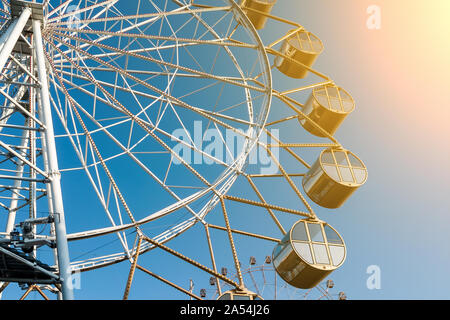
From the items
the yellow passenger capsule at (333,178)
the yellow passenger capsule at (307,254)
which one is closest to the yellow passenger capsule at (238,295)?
the yellow passenger capsule at (307,254)

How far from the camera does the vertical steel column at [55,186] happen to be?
8.98m

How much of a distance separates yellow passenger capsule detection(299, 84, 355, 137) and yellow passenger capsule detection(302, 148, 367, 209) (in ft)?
6.81

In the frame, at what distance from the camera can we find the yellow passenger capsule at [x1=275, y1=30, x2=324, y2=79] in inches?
791

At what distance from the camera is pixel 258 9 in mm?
20969

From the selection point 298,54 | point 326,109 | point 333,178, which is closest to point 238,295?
point 333,178

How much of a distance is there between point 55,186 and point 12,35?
4083 mm

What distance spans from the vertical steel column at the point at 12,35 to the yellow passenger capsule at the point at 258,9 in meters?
10.5

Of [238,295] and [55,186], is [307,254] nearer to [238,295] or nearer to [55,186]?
[238,295]

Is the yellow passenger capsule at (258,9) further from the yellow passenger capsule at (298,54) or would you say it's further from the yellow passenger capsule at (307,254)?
the yellow passenger capsule at (307,254)

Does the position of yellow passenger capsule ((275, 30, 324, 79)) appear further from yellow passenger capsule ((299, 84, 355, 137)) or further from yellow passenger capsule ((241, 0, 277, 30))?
yellow passenger capsule ((299, 84, 355, 137))

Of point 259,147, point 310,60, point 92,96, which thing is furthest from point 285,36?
point 92,96

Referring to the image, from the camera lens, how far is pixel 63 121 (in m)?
15.9

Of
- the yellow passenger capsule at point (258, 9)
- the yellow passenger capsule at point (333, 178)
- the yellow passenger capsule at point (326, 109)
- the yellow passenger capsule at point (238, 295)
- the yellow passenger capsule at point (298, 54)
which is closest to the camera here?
the yellow passenger capsule at point (238, 295)
